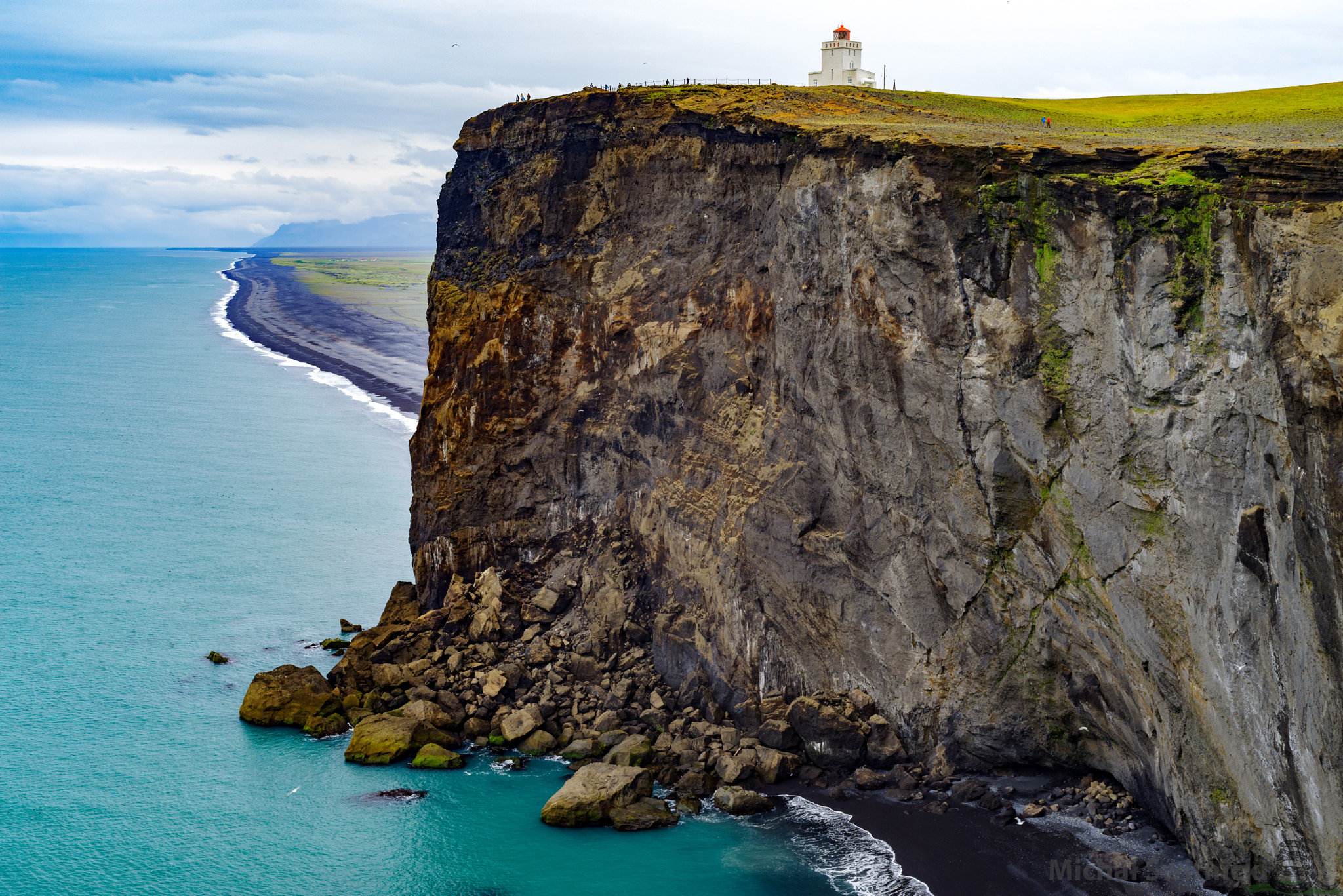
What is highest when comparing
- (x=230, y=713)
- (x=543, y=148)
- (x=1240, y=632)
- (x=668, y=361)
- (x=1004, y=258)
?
(x=543, y=148)

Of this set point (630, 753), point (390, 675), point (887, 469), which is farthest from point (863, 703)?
point (390, 675)

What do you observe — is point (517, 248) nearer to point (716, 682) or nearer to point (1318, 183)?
point (716, 682)

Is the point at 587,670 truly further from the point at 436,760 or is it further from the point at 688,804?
the point at 688,804

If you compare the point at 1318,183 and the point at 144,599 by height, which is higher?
the point at 1318,183

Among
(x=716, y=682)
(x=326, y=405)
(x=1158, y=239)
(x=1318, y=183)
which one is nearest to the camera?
(x=1318, y=183)

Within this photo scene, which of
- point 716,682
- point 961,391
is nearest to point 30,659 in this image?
point 716,682

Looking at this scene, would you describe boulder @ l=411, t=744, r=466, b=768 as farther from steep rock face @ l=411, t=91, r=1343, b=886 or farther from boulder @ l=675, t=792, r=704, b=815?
boulder @ l=675, t=792, r=704, b=815

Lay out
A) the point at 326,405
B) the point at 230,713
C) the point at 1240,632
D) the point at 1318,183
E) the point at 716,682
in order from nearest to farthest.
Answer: the point at 1318,183, the point at 1240,632, the point at 716,682, the point at 230,713, the point at 326,405

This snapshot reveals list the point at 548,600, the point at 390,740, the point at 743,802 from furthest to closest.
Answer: the point at 548,600 → the point at 390,740 → the point at 743,802
